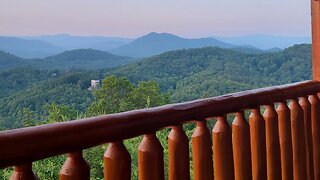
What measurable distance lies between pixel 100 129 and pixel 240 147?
1.77ft

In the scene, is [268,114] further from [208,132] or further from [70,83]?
[70,83]

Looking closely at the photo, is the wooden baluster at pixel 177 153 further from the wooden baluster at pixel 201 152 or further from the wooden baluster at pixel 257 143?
the wooden baluster at pixel 257 143

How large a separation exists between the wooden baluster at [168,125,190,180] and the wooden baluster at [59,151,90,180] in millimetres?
280

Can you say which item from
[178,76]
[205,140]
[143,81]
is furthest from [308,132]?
[178,76]

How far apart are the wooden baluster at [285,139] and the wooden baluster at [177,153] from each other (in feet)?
1.77

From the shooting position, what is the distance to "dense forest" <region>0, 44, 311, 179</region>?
227cm

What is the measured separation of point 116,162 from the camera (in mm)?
875

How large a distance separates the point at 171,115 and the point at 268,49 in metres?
3.01

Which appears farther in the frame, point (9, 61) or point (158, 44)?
point (158, 44)

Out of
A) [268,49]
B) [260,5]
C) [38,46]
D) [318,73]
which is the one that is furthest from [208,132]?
[260,5]

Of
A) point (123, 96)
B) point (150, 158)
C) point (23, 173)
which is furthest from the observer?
point (123, 96)

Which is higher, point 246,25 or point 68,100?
point 246,25

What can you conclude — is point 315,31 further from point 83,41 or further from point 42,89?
point 83,41

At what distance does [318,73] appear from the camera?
5.93 ft
